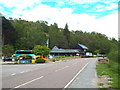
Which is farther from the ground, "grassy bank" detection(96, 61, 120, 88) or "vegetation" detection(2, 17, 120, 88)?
"vegetation" detection(2, 17, 120, 88)

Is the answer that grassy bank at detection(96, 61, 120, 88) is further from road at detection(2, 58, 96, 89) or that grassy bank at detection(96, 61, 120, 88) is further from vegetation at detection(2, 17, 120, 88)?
vegetation at detection(2, 17, 120, 88)

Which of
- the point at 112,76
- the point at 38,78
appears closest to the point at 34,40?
the point at 38,78

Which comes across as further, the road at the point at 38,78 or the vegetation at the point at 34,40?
the vegetation at the point at 34,40

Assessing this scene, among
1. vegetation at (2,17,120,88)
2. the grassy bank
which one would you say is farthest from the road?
vegetation at (2,17,120,88)

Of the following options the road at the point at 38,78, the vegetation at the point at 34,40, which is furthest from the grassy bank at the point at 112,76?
the vegetation at the point at 34,40

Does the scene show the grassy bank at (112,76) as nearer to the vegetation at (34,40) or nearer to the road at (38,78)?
the road at (38,78)

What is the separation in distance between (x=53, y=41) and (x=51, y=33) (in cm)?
595

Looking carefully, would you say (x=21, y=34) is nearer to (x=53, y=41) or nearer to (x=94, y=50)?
(x=53, y=41)

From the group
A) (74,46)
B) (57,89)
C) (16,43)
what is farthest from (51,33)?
(57,89)

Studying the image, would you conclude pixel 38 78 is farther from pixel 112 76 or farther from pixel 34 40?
pixel 34 40

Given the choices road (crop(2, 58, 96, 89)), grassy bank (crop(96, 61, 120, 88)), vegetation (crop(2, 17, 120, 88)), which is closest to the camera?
grassy bank (crop(96, 61, 120, 88))

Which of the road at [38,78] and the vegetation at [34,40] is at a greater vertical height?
the vegetation at [34,40]

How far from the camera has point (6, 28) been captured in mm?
74125

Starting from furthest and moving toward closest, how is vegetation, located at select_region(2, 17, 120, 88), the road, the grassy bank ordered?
vegetation, located at select_region(2, 17, 120, 88)
the road
the grassy bank
